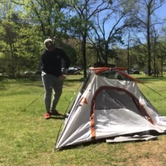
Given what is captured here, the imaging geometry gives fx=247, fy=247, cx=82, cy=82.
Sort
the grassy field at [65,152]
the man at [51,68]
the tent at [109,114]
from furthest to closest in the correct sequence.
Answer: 1. the man at [51,68]
2. the tent at [109,114]
3. the grassy field at [65,152]

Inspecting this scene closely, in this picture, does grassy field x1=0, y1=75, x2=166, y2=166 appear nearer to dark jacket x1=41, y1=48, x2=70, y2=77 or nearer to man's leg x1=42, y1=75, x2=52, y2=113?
man's leg x1=42, y1=75, x2=52, y2=113

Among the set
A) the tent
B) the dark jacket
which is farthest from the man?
the tent

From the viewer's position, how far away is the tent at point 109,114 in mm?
4020

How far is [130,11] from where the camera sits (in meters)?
36.1

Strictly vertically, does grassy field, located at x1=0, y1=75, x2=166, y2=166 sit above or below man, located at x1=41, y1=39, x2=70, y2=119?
below

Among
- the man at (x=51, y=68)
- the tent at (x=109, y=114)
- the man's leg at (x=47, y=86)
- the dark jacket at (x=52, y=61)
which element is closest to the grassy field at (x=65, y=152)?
the tent at (x=109, y=114)

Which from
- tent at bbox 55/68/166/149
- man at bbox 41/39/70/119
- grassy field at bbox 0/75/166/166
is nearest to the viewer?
grassy field at bbox 0/75/166/166

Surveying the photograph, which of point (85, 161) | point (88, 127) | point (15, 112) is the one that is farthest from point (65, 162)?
point (15, 112)

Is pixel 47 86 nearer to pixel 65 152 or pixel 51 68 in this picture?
pixel 51 68

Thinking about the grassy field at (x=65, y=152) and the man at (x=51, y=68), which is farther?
the man at (x=51, y=68)

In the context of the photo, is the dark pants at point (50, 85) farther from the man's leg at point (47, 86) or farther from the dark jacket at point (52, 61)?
the dark jacket at point (52, 61)

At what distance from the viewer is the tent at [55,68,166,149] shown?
4.02 meters

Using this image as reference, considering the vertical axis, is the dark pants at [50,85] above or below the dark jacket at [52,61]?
below

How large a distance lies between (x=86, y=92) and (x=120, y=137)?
1.01 metres
